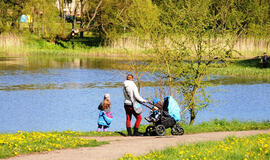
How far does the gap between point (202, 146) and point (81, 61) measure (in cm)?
4841

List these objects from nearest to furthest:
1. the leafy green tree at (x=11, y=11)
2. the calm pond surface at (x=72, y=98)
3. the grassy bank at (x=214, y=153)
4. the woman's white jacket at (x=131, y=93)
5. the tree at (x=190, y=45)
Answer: the grassy bank at (x=214, y=153), the woman's white jacket at (x=131, y=93), the tree at (x=190, y=45), the calm pond surface at (x=72, y=98), the leafy green tree at (x=11, y=11)

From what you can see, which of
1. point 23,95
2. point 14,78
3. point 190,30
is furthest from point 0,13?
point 190,30

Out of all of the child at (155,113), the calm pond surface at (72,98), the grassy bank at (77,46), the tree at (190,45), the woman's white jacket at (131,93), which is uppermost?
the tree at (190,45)

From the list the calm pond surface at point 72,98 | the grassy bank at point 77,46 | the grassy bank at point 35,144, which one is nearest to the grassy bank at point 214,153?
the grassy bank at point 35,144

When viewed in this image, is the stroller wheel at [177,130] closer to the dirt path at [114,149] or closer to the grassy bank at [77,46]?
the dirt path at [114,149]

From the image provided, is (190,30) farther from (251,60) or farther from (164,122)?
(251,60)

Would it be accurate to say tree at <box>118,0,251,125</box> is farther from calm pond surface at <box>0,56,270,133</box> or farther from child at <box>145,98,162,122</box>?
child at <box>145,98,162,122</box>

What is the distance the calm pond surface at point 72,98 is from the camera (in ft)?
77.3

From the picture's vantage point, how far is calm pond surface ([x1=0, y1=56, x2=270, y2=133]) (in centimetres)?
2356

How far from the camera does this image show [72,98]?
103 ft

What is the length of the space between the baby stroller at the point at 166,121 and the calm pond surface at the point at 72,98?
5.13m

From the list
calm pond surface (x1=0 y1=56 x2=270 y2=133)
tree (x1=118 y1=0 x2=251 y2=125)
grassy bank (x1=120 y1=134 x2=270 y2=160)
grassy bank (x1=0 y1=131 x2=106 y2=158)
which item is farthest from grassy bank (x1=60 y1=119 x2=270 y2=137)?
grassy bank (x1=120 y1=134 x2=270 y2=160)

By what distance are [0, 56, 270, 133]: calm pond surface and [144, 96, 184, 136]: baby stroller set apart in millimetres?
5126

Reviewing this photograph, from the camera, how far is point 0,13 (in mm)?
69812
